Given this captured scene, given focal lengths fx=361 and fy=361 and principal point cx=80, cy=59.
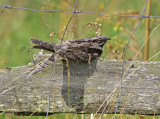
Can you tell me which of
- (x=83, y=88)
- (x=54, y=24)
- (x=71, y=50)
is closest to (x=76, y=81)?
(x=83, y=88)

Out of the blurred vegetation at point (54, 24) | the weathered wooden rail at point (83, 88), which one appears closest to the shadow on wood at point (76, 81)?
the weathered wooden rail at point (83, 88)

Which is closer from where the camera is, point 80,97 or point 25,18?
point 80,97

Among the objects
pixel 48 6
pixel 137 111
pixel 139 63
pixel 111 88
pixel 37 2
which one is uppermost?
pixel 37 2

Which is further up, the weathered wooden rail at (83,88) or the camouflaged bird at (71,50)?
the camouflaged bird at (71,50)

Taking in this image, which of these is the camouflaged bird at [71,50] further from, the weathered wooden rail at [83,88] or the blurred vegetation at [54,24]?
the blurred vegetation at [54,24]

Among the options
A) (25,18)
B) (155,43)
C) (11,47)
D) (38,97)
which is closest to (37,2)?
(25,18)

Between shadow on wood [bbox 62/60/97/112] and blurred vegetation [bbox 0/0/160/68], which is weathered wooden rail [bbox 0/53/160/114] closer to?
shadow on wood [bbox 62/60/97/112]

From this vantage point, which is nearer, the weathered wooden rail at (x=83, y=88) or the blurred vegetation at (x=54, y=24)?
the weathered wooden rail at (x=83, y=88)

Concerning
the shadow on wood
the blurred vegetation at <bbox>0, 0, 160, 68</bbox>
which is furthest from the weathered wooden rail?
the blurred vegetation at <bbox>0, 0, 160, 68</bbox>

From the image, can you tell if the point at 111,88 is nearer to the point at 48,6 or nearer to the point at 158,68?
the point at 158,68
